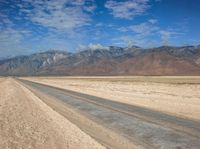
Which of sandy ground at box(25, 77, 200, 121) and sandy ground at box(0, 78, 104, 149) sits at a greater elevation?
sandy ground at box(0, 78, 104, 149)

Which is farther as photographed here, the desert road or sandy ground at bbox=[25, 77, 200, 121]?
sandy ground at bbox=[25, 77, 200, 121]

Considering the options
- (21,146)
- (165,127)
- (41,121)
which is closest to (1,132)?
(21,146)

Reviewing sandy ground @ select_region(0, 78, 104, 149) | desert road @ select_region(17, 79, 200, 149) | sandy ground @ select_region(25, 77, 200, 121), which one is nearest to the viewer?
desert road @ select_region(17, 79, 200, 149)

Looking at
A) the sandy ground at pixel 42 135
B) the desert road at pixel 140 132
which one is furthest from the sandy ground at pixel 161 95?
the sandy ground at pixel 42 135

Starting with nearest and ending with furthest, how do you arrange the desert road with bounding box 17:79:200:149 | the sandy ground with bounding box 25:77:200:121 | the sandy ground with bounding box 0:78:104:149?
the desert road with bounding box 17:79:200:149 → the sandy ground with bounding box 0:78:104:149 → the sandy ground with bounding box 25:77:200:121

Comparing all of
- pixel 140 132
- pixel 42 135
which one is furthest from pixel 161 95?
pixel 42 135

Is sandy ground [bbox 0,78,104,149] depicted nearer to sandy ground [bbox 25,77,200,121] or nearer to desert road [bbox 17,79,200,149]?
desert road [bbox 17,79,200,149]

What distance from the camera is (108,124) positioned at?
13750 mm

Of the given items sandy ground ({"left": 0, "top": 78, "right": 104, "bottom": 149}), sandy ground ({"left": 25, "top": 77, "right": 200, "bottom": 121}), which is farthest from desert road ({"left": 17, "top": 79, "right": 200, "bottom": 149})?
sandy ground ({"left": 25, "top": 77, "right": 200, "bottom": 121})

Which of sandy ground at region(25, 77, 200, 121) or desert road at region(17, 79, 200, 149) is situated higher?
desert road at region(17, 79, 200, 149)

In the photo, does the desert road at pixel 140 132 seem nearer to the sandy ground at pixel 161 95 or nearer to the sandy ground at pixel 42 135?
the sandy ground at pixel 42 135

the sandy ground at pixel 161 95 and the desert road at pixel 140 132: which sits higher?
the desert road at pixel 140 132

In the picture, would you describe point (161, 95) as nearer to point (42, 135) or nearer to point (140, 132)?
point (140, 132)

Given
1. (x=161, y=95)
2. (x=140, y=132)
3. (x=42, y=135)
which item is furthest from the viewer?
(x=161, y=95)
